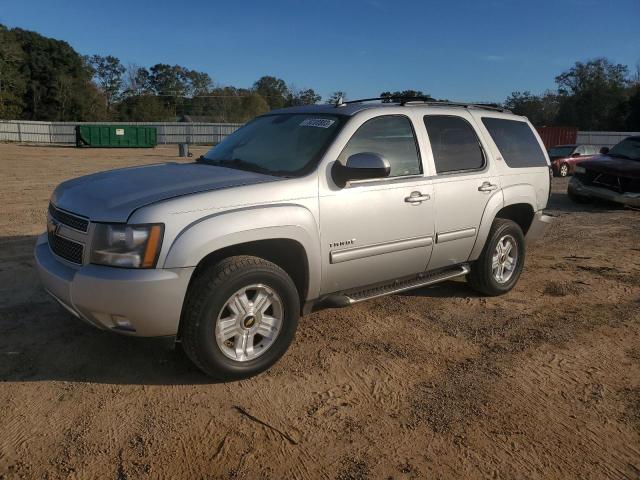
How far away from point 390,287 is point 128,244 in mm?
2144

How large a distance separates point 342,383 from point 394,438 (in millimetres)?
675

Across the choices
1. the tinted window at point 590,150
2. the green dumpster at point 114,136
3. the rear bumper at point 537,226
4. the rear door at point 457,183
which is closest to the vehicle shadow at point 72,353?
the rear door at point 457,183

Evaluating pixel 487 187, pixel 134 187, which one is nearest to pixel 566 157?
pixel 487 187

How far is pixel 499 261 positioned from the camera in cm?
530

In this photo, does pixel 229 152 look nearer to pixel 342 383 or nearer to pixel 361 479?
pixel 342 383

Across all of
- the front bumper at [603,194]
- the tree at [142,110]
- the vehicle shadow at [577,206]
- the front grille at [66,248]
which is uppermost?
the tree at [142,110]

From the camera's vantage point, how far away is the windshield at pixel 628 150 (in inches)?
452

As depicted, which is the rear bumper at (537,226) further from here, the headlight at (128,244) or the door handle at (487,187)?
the headlight at (128,244)

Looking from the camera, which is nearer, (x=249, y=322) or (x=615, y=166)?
(x=249, y=322)

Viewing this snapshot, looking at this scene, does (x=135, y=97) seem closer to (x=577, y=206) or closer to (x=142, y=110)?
(x=142, y=110)

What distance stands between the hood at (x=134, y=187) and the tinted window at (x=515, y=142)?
261cm

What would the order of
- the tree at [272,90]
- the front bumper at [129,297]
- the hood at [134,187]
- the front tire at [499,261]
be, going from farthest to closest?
1. the tree at [272,90]
2. the front tire at [499,261]
3. the hood at [134,187]
4. the front bumper at [129,297]

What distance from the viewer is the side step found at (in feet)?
12.9

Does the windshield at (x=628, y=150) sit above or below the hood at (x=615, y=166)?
above
